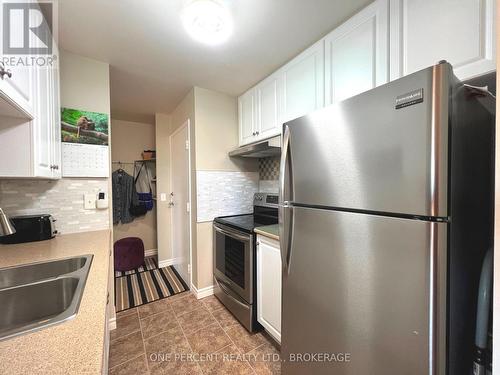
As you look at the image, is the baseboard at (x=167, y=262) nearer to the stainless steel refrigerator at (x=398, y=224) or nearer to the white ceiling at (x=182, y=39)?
the white ceiling at (x=182, y=39)

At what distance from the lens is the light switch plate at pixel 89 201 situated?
1697mm

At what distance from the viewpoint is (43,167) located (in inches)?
45.5

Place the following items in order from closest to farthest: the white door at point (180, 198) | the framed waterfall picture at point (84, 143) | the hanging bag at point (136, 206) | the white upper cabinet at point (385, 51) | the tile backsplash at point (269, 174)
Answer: the white upper cabinet at point (385, 51), the framed waterfall picture at point (84, 143), the tile backsplash at point (269, 174), the white door at point (180, 198), the hanging bag at point (136, 206)

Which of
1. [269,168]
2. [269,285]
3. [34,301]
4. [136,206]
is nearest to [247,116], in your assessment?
[269,168]

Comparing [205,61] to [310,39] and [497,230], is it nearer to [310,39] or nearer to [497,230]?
[310,39]

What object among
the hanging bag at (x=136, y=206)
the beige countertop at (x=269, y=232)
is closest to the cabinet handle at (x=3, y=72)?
the beige countertop at (x=269, y=232)

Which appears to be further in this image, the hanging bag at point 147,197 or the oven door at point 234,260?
the hanging bag at point 147,197

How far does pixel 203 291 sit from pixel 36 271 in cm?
159

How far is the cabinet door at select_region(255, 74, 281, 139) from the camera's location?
1.93 m

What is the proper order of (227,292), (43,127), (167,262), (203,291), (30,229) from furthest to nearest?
(167,262), (203,291), (227,292), (30,229), (43,127)

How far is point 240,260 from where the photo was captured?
1.87 meters

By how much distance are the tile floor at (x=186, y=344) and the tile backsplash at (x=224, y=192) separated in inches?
37.8

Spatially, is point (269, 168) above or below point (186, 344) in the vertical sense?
above

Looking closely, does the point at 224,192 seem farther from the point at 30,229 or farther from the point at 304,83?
the point at 30,229
